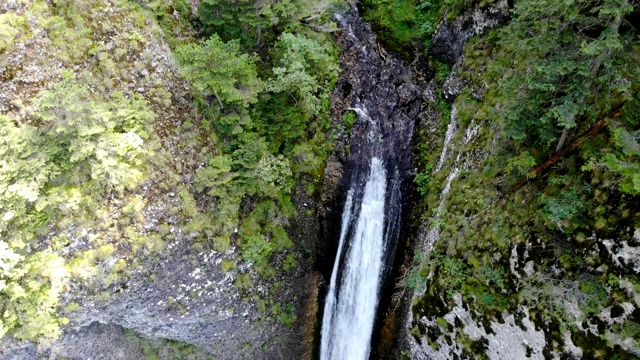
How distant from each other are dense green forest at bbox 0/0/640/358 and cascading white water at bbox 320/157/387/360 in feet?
5.39

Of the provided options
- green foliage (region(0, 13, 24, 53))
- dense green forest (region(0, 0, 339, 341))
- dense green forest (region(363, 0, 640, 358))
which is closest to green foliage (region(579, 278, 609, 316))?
dense green forest (region(363, 0, 640, 358))

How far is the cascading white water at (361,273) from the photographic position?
44.3 feet

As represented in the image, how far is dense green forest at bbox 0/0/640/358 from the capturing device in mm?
6922

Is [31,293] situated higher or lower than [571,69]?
lower

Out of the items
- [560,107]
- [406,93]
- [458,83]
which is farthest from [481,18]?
[560,107]

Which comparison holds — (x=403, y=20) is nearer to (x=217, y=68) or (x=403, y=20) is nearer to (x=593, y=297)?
(x=217, y=68)

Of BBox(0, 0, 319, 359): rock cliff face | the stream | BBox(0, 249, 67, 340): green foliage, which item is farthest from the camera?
the stream

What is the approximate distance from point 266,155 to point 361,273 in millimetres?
5697

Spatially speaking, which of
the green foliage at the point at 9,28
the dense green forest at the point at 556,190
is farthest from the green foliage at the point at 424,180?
the green foliage at the point at 9,28

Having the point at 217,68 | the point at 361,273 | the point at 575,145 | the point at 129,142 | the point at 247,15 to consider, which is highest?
the point at 247,15

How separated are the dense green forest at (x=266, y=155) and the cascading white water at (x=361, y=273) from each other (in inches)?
64.7

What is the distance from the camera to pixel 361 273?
13609 millimetres

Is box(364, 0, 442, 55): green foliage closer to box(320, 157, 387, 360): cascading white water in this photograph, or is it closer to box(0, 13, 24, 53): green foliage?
box(320, 157, 387, 360): cascading white water

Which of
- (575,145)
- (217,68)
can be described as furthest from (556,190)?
(217,68)
